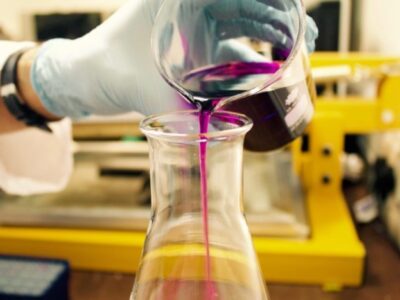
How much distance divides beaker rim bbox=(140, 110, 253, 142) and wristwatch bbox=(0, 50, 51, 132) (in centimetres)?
29

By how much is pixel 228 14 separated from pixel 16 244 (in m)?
0.66

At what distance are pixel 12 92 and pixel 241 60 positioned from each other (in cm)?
29

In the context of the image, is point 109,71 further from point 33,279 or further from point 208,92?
point 33,279

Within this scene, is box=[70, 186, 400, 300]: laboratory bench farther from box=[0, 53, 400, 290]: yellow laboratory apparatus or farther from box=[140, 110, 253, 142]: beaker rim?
box=[140, 110, 253, 142]: beaker rim

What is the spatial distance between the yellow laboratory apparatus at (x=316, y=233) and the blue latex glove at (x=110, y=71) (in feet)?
1.16

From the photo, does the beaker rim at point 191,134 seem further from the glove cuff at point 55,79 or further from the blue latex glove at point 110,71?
the glove cuff at point 55,79

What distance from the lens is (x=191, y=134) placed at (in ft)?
1.28

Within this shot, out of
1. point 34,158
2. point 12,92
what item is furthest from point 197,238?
point 34,158

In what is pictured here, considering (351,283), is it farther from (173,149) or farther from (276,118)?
(173,149)

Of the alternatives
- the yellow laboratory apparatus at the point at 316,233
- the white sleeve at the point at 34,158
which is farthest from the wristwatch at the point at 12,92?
the yellow laboratory apparatus at the point at 316,233

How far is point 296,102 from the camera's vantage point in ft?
1.64

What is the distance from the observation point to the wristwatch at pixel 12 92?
624 millimetres

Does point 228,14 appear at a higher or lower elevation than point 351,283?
higher

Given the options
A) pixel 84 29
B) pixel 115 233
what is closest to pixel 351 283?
pixel 115 233
